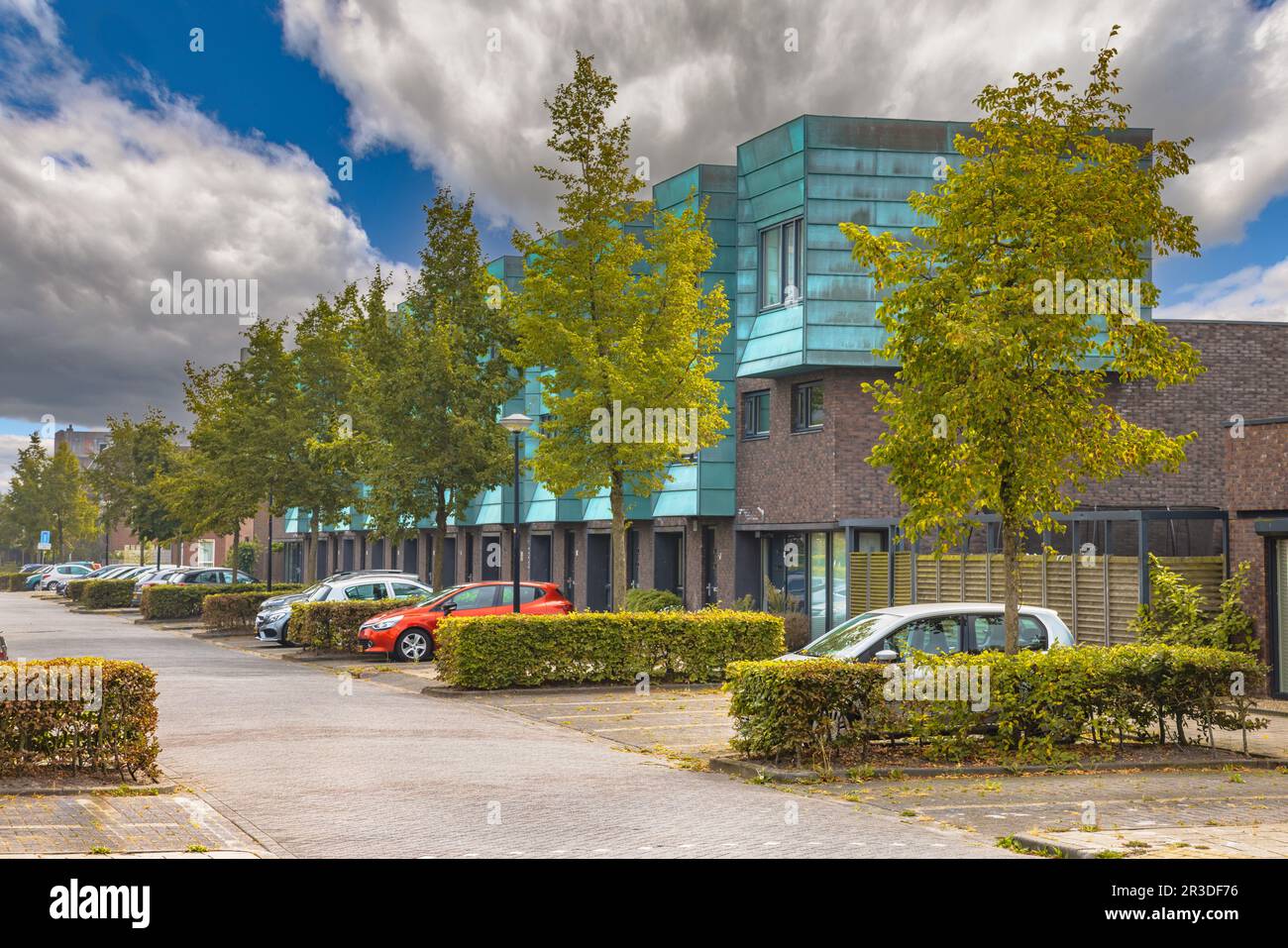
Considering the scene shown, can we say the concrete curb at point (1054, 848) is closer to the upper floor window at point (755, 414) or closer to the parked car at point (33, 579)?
the upper floor window at point (755, 414)

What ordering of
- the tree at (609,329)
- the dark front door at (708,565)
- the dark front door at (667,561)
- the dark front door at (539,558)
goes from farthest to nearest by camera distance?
1. the dark front door at (539,558)
2. the dark front door at (667,561)
3. the dark front door at (708,565)
4. the tree at (609,329)

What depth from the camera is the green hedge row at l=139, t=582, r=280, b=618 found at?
157 ft

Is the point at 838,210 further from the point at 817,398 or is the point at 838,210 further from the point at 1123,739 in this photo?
the point at 1123,739

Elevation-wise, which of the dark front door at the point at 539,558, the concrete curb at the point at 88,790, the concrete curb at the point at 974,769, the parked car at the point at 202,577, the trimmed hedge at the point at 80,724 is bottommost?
the concrete curb at the point at 974,769

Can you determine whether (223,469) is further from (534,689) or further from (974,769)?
(974,769)

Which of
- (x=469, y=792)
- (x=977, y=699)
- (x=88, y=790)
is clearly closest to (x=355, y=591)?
(x=88, y=790)

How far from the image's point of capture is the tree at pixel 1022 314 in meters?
→ 13.8

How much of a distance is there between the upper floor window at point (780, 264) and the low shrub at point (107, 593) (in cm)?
3524

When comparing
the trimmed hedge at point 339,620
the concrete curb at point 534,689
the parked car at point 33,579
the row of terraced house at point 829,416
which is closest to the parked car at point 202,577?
the row of terraced house at point 829,416

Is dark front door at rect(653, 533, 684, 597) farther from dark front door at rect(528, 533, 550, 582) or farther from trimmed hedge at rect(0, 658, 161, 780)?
trimmed hedge at rect(0, 658, 161, 780)

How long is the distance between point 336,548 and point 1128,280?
61.7 m

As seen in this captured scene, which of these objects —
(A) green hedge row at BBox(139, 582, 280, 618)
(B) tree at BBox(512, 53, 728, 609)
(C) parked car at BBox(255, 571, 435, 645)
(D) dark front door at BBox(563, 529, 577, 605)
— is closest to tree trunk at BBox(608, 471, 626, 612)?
(B) tree at BBox(512, 53, 728, 609)

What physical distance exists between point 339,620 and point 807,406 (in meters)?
11.3
